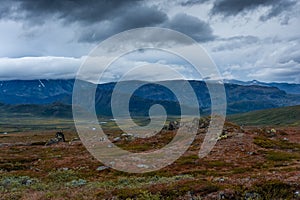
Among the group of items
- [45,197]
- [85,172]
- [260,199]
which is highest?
[260,199]

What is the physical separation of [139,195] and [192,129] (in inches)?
2739

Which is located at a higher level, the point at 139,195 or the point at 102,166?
the point at 139,195

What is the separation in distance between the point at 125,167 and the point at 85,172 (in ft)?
16.8

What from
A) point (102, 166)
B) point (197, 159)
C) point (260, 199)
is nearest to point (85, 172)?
point (102, 166)

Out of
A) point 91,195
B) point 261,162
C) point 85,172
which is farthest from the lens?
point 261,162

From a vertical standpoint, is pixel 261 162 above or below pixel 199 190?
below

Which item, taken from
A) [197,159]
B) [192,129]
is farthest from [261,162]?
[192,129]

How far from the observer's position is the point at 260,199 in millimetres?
19453

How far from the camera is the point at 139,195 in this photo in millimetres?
20969

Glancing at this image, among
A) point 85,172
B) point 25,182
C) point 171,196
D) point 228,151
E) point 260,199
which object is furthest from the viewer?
point 228,151

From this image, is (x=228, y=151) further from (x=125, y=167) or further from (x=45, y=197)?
(x=45, y=197)

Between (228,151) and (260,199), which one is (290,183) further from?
(228,151)

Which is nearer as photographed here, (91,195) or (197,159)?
(91,195)

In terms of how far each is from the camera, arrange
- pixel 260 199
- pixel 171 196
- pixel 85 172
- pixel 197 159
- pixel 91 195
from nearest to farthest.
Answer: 1. pixel 260 199
2. pixel 171 196
3. pixel 91 195
4. pixel 85 172
5. pixel 197 159
